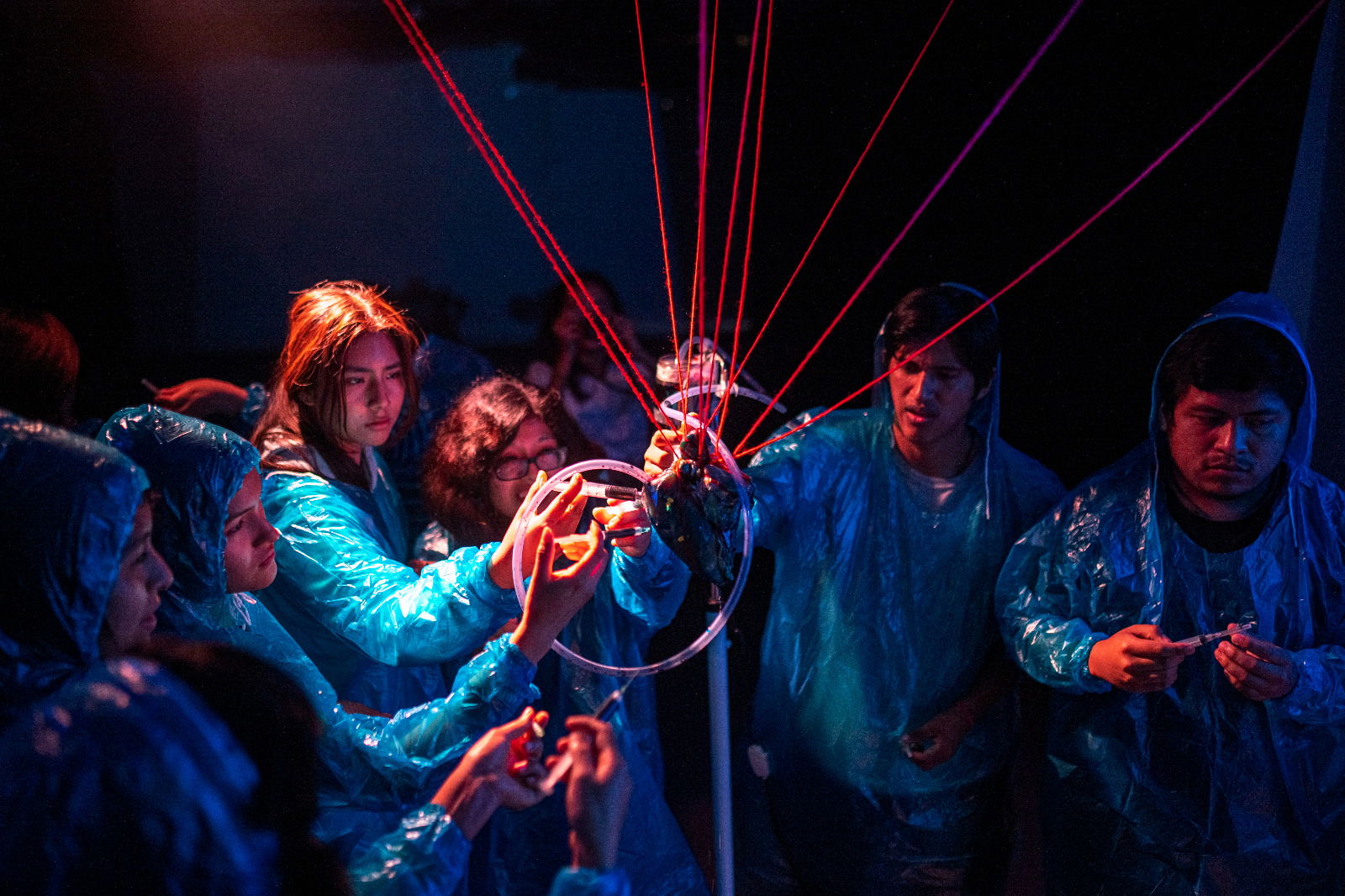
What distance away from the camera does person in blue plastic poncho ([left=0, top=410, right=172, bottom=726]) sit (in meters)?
1.27

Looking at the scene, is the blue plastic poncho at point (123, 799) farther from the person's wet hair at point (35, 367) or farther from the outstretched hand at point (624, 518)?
the person's wet hair at point (35, 367)

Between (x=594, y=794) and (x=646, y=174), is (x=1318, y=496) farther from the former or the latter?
(x=646, y=174)

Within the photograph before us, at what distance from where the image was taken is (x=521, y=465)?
2.48 metres

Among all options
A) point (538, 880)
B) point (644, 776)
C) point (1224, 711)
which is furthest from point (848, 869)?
point (1224, 711)

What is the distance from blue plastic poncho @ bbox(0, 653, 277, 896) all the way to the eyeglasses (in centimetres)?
135

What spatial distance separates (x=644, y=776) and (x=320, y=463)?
114 cm

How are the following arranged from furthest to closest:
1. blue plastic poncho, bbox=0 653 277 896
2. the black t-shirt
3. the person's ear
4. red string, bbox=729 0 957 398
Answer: red string, bbox=729 0 957 398, the person's ear, the black t-shirt, blue plastic poncho, bbox=0 653 277 896

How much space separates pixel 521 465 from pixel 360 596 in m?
0.59

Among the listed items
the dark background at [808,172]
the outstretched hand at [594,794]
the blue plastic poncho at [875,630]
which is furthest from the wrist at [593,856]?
the dark background at [808,172]

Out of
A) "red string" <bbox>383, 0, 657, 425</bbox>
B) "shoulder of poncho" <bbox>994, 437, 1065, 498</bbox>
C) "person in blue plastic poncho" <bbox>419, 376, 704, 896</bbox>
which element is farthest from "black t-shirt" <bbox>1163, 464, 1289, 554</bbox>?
"red string" <bbox>383, 0, 657, 425</bbox>

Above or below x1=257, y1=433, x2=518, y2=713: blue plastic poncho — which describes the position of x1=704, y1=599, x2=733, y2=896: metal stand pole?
below

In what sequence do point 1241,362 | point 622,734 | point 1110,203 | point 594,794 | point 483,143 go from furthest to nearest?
1. point 483,143
2. point 1110,203
3. point 622,734
4. point 1241,362
5. point 594,794

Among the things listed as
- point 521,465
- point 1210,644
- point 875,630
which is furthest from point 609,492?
point 1210,644

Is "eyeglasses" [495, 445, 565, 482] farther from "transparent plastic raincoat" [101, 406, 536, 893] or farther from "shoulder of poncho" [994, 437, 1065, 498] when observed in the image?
"shoulder of poncho" [994, 437, 1065, 498]
